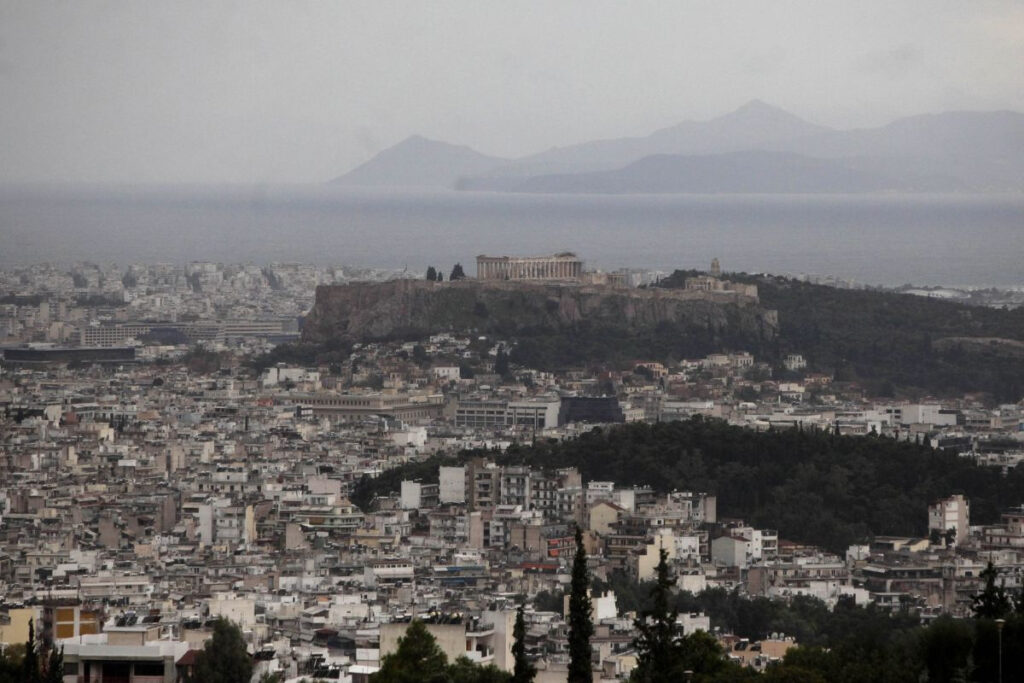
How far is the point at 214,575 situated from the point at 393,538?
555cm

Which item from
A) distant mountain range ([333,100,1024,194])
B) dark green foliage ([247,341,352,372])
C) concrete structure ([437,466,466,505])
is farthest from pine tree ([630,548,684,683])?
distant mountain range ([333,100,1024,194])

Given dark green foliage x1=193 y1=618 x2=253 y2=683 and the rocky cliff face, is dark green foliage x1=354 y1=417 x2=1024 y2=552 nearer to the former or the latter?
dark green foliage x1=193 y1=618 x2=253 y2=683

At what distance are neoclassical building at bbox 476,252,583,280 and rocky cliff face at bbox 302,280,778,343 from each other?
10.8ft

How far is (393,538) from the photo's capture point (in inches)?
1877

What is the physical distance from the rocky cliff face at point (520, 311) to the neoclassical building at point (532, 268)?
3293 millimetres

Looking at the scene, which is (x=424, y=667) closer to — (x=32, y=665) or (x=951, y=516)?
(x=32, y=665)

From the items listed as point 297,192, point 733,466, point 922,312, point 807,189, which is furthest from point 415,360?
point 807,189

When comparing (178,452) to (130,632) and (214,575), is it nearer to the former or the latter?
(214,575)

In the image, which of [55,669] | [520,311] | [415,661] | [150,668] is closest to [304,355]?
[520,311]

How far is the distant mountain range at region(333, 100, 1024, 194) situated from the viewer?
538 feet

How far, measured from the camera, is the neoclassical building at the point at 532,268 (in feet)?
309

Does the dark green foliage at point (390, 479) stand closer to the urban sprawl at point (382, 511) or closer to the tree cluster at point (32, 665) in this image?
the urban sprawl at point (382, 511)

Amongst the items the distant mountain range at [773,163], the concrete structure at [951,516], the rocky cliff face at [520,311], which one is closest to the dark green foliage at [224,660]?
the concrete structure at [951,516]

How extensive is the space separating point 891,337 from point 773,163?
3970 inches
